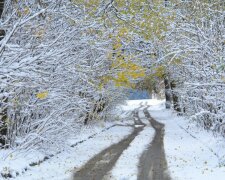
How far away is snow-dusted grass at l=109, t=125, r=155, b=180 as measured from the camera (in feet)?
41.8

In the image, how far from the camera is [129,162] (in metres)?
15.4

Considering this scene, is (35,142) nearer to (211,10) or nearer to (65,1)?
(65,1)

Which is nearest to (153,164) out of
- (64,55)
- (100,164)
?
(100,164)

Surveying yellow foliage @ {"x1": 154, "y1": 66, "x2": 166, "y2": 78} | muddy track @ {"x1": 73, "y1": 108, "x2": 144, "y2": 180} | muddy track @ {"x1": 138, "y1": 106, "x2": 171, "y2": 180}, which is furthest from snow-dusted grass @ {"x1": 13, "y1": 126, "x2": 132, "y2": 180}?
yellow foliage @ {"x1": 154, "y1": 66, "x2": 166, "y2": 78}

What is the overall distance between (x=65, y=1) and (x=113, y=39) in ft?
21.7

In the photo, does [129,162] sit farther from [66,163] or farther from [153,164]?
[66,163]

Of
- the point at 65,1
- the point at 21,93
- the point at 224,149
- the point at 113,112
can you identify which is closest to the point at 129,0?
the point at 65,1

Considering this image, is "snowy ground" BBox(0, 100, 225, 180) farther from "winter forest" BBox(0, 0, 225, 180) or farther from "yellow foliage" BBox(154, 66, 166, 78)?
"yellow foliage" BBox(154, 66, 166, 78)

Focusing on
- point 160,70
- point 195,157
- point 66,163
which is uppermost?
point 160,70

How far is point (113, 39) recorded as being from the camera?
21859mm

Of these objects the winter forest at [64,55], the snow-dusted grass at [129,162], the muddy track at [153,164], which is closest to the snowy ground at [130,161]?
the snow-dusted grass at [129,162]

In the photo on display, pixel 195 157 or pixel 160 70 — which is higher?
pixel 160 70

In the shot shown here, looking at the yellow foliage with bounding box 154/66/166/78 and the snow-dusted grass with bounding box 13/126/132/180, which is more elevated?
the yellow foliage with bounding box 154/66/166/78

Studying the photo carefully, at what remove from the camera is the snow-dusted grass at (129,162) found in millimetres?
12735
